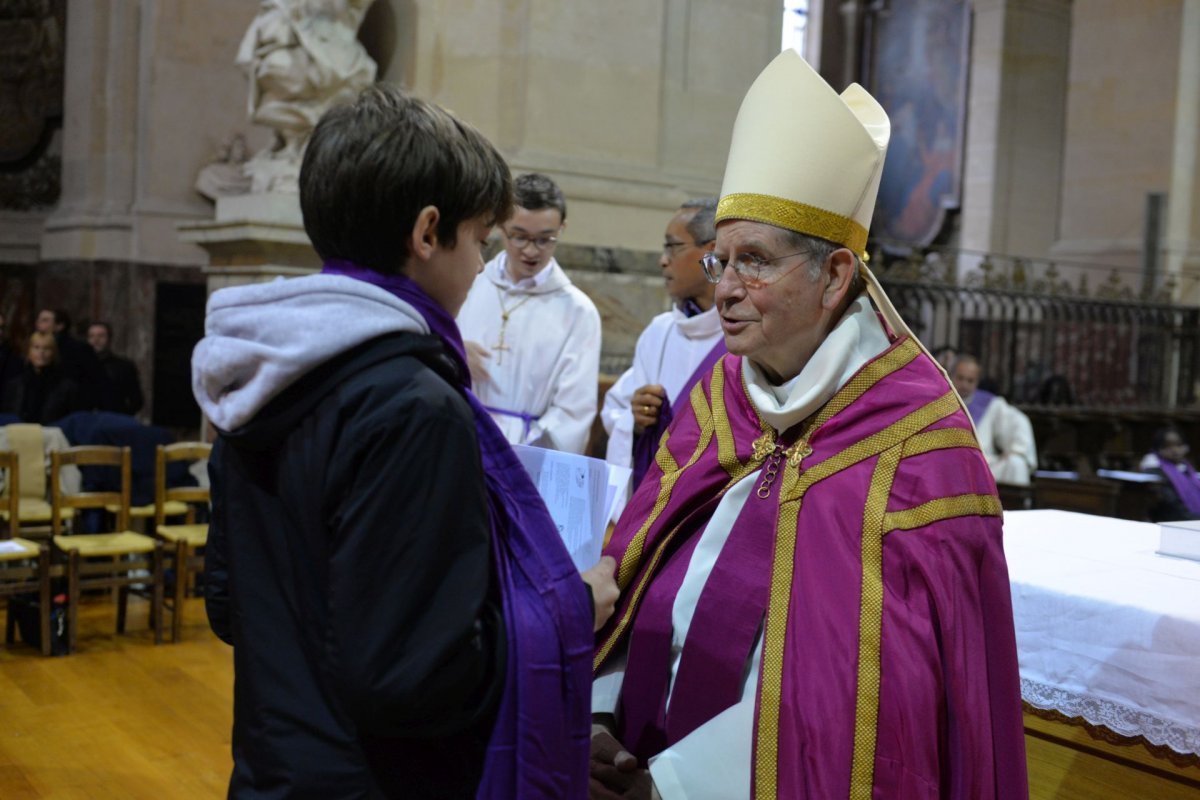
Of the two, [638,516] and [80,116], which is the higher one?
[80,116]

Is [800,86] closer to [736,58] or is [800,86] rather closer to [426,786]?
[426,786]

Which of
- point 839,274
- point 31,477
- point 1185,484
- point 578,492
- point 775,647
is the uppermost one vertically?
point 839,274

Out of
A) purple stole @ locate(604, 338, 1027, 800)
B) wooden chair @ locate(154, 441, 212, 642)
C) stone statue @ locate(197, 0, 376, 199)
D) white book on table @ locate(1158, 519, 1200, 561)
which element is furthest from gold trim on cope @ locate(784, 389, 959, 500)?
stone statue @ locate(197, 0, 376, 199)

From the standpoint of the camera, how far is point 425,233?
153 cm

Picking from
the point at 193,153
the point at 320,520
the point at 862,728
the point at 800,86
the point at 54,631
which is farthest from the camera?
the point at 193,153

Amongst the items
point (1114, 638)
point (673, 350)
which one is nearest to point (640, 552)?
point (1114, 638)

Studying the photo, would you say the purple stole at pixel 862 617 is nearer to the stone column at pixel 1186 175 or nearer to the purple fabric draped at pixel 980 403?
the purple fabric draped at pixel 980 403

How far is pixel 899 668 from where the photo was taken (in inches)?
77.4

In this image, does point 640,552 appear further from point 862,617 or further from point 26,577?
point 26,577

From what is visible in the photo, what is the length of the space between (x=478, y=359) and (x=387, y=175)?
347 cm

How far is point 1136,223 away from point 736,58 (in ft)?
28.6

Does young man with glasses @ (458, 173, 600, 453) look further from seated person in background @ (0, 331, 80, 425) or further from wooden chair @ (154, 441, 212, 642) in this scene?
seated person in background @ (0, 331, 80, 425)

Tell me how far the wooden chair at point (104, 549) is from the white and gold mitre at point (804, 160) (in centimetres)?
451

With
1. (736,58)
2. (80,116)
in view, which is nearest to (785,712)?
(736,58)
